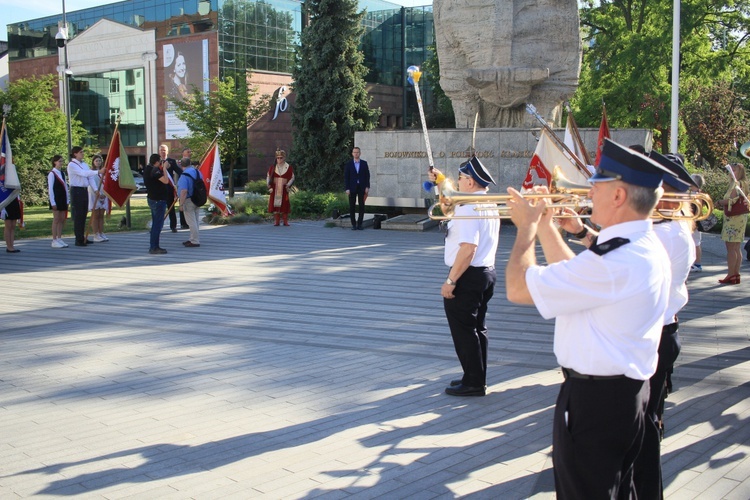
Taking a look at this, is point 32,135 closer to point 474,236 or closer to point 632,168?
point 474,236

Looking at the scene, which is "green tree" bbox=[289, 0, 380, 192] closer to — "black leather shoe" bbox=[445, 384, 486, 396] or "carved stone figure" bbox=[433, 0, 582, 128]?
"carved stone figure" bbox=[433, 0, 582, 128]

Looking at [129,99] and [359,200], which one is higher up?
[129,99]

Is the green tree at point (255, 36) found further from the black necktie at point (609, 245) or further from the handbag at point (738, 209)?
the black necktie at point (609, 245)

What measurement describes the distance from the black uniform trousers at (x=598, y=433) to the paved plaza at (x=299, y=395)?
54.3 inches

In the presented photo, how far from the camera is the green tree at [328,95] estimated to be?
35.8m

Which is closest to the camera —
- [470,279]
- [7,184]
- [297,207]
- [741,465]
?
[741,465]

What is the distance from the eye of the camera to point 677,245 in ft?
15.9

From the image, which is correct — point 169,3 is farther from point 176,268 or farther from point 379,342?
point 379,342

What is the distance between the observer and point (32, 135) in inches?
1287

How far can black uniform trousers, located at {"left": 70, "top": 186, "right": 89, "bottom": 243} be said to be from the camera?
16.5m

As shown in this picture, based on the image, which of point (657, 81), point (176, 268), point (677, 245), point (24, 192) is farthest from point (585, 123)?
point (677, 245)

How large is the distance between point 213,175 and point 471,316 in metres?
14.7

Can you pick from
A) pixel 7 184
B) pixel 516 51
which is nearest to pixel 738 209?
pixel 516 51

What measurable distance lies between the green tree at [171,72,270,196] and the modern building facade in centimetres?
1197
